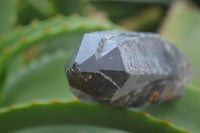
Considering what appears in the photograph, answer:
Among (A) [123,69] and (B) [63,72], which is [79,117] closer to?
(A) [123,69]

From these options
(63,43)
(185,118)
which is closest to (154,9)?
(63,43)

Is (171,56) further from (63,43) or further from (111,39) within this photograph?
(63,43)

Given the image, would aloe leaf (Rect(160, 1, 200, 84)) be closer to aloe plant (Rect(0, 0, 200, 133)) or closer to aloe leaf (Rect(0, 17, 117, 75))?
aloe plant (Rect(0, 0, 200, 133))

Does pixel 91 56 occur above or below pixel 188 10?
below

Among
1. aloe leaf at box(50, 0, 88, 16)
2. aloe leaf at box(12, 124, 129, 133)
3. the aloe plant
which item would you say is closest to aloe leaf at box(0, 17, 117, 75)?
the aloe plant

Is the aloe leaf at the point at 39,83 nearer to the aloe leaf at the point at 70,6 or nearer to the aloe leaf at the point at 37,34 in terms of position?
the aloe leaf at the point at 37,34

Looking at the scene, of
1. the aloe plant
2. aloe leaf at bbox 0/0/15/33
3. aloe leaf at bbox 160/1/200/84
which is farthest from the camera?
aloe leaf at bbox 160/1/200/84

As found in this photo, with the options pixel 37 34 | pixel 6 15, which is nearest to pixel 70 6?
pixel 6 15
